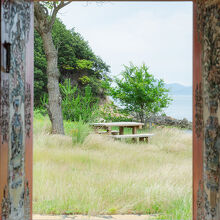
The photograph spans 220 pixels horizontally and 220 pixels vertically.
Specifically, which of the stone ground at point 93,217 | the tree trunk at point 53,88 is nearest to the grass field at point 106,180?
the stone ground at point 93,217

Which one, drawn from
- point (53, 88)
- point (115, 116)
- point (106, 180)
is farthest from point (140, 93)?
→ point (106, 180)

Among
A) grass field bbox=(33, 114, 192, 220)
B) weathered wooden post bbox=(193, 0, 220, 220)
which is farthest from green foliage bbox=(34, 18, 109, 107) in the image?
weathered wooden post bbox=(193, 0, 220, 220)

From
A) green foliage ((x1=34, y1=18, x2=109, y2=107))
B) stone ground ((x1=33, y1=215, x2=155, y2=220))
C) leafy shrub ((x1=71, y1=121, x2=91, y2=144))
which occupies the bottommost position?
stone ground ((x1=33, y1=215, x2=155, y2=220))

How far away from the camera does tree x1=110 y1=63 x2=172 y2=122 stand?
7555 millimetres

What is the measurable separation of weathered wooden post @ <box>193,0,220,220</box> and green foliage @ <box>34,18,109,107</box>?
8.85 m

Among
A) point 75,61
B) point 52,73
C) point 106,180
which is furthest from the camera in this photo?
point 75,61

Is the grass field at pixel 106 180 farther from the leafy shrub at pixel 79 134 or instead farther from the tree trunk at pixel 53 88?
the tree trunk at pixel 53 88

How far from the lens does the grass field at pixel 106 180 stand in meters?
2.24

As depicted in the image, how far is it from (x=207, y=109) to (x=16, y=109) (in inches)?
28.8

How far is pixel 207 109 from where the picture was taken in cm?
104

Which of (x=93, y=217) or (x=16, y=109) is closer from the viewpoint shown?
(x=16, y=109)

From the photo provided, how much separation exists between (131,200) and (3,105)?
1.73 m

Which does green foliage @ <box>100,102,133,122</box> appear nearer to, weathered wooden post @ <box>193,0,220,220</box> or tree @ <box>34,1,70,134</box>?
tree @ <box>34,1,70,134</box>

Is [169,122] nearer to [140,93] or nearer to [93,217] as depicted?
[140,93]
